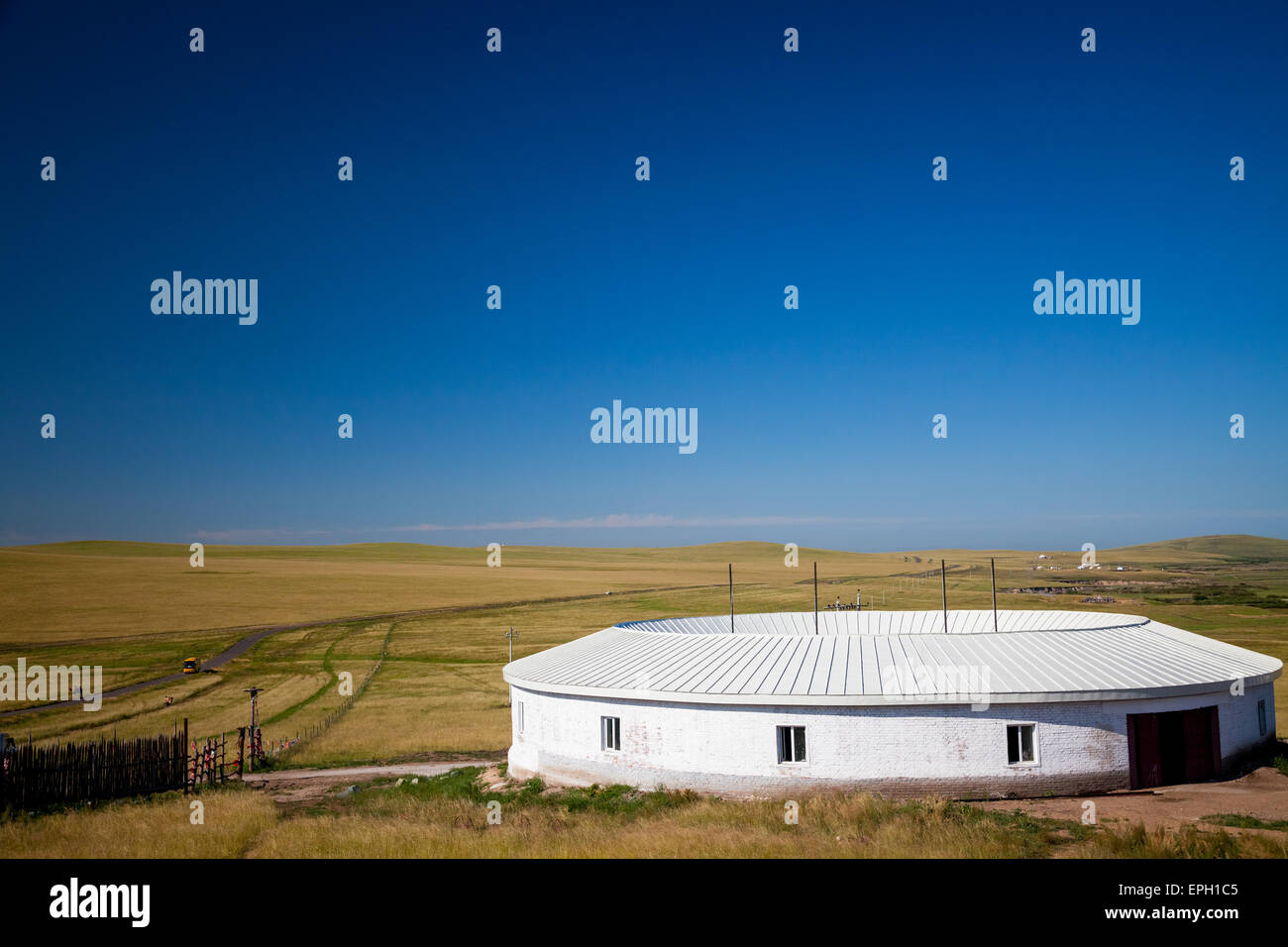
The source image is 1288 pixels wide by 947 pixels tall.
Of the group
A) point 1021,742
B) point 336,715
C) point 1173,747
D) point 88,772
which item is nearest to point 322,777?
point 88,772

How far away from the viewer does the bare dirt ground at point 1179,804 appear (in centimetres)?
2198

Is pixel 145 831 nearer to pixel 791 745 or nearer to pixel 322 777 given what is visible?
pixel 322 777

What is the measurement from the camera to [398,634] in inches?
3716

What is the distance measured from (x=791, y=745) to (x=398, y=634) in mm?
75175

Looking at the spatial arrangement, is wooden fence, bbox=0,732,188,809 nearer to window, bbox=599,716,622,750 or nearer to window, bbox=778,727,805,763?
window, bbox=599,716,622,750

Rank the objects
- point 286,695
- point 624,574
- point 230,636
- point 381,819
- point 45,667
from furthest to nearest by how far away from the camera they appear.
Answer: point 624,574 → point 230,636 → point 45,667 → point 286,695 → point 381,819

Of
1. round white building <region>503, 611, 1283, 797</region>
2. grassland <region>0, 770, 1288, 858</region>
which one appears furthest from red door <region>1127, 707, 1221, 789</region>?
grassland <region>0, 770, 1288, 858</region>

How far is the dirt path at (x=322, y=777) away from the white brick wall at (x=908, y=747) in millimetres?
13125

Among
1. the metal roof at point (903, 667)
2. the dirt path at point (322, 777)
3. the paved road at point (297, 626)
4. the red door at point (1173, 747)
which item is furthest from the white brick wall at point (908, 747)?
the paved road at point (297, 626)

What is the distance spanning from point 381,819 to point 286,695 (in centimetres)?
4003

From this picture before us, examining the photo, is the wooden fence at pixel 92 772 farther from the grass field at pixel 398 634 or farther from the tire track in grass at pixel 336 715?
the tire track in grass at pixel 336 715

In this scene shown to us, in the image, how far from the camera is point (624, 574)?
188875 mm
